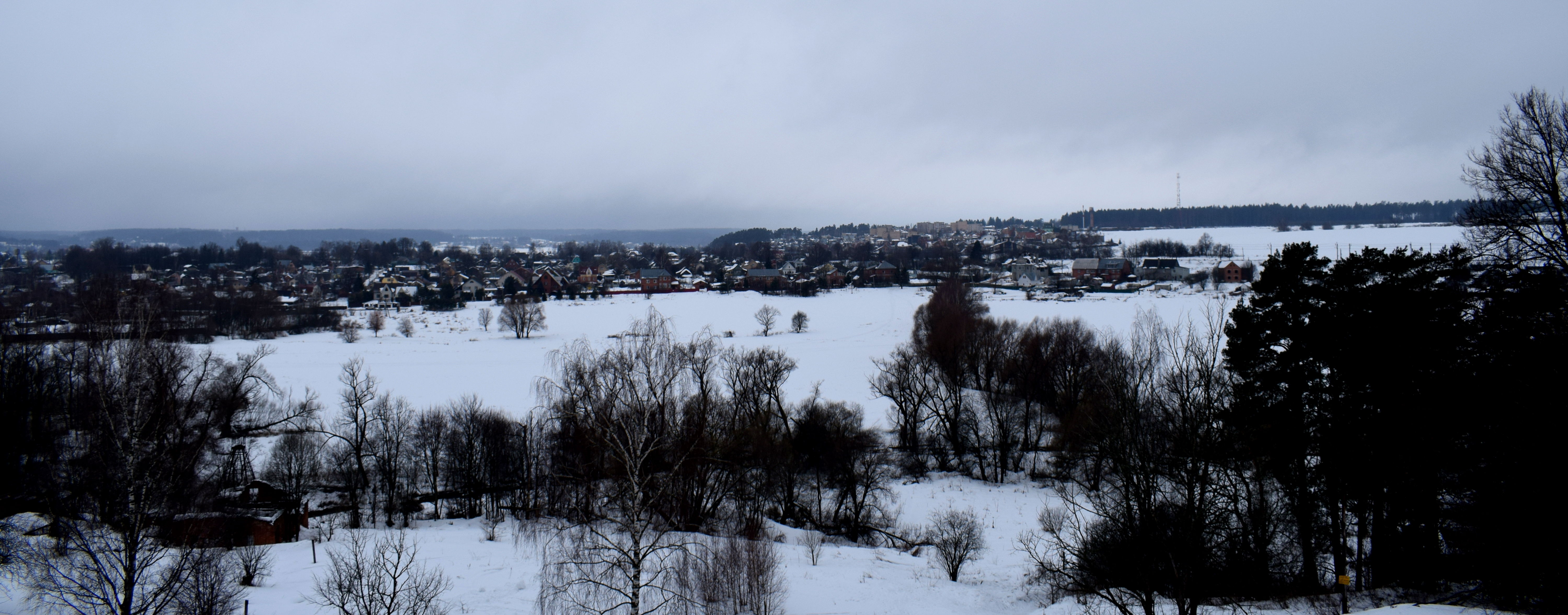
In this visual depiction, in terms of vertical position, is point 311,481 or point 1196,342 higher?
point 1196,342

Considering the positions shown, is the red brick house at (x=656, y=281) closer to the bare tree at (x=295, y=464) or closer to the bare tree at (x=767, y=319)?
the bare tree at (x=767, y=319)

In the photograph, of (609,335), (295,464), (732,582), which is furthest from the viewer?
(609,335)

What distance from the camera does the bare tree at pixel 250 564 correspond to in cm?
1277

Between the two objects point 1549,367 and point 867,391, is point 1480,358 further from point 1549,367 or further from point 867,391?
point 867,391

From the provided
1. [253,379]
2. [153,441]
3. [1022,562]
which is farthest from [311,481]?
[1022,562]

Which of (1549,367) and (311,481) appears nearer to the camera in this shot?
(1549,367)

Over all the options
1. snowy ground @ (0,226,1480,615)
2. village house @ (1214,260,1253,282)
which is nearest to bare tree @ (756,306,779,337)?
snowy ground @ (0,226,1480,615)

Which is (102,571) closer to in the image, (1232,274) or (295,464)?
(295,464)

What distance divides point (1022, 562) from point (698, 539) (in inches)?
341

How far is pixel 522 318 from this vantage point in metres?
54.9

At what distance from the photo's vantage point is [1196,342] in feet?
50.0

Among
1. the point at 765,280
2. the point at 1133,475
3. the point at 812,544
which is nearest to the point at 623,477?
the point at 812,544

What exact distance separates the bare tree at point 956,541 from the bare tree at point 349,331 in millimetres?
48774

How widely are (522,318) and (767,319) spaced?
1981 centimetres
